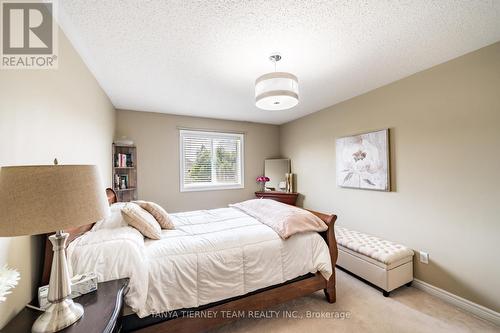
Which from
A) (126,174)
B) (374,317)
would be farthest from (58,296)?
(126,174)

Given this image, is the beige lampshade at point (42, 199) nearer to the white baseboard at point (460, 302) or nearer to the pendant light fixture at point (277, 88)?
the pendant light fixture at point (277, 88)

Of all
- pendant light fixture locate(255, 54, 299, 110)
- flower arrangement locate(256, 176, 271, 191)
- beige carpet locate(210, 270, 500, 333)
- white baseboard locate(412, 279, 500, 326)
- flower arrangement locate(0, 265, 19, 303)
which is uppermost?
pendant light fixture locate(255, 54, 299, 110)

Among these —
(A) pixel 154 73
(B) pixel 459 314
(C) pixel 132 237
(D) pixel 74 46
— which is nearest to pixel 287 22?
(A) pixel 154 73

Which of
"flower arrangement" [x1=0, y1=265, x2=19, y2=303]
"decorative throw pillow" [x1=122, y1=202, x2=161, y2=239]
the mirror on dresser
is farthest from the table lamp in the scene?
the mirror on dresser

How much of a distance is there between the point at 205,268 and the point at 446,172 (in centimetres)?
264

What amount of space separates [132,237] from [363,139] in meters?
3.08

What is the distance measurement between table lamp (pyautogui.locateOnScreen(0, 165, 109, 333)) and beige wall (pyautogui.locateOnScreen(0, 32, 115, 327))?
9.2 inches

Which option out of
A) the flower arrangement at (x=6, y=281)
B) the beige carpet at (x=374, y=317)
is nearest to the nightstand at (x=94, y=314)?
the flower arrangement at (x=6, y=281)

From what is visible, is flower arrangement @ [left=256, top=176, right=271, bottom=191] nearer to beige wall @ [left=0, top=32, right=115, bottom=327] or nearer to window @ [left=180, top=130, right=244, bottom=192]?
window @ [left=180, top=130, right=244, bottom=192]

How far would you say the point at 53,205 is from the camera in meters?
0.75

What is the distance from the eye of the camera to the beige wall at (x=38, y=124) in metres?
0.99

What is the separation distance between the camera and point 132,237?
4.98 feet

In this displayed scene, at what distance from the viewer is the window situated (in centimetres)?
414

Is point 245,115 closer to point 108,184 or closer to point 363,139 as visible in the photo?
point 363,139
